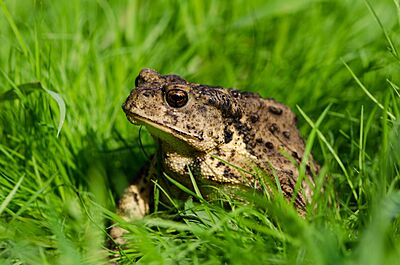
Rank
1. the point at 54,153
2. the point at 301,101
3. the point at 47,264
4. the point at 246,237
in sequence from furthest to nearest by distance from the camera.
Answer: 1. the point at 301,101
2. the point at 54,153
3. the point at 246,237
4. the point at 47,264

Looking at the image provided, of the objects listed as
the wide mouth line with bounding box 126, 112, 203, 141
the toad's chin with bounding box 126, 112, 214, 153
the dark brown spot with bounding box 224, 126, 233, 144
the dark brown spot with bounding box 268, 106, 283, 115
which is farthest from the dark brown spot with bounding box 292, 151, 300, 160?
the wide mouth line with bounding box 126, 112, 203, 141

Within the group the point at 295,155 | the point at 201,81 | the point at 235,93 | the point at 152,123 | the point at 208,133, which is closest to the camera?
the point at 152,123

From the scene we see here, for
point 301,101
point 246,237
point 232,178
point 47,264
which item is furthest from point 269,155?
point 47,264

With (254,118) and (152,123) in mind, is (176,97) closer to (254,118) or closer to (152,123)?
(152,123)

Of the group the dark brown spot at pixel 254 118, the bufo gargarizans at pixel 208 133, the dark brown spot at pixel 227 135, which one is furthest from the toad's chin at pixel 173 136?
the dark brown spot at pixel 254 118

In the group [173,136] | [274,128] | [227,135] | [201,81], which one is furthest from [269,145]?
[201,81]

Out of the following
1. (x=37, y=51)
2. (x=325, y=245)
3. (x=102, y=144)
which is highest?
(x=37, y=51)

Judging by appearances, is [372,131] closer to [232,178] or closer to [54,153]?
[232,178]
